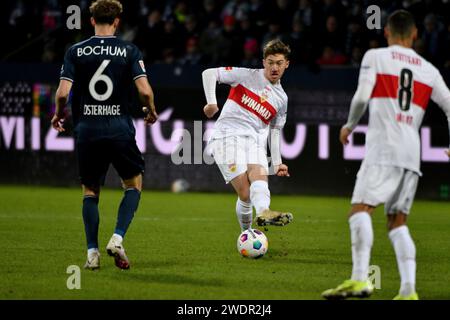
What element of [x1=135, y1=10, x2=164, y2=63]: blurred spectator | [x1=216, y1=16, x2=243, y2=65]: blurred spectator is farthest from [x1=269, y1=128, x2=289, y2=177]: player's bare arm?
[x1=135, y1=10, x2=164, y2=63]: blurred spectator

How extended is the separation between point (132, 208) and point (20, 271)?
1038 mm

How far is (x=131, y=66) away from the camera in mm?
8086

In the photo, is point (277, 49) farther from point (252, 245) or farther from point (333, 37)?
point (333, 37)

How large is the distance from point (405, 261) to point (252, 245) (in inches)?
108

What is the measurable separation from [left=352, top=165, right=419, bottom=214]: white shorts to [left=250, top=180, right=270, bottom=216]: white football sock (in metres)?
2.12

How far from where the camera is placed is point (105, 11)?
7.90 m

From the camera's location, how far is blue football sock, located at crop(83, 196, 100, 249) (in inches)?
318

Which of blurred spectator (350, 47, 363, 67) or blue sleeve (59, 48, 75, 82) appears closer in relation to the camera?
blue sleeve (59, 48, 75, 82)

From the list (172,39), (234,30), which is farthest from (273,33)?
(172,39)

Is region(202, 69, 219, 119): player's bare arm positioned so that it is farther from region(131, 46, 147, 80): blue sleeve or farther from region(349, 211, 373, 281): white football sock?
region(349, 211, 373, 281): white football sock

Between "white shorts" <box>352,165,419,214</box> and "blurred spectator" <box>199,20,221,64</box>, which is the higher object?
"blurred spectator" <box>199,20,221,64</box>

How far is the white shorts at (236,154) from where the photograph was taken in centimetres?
940
